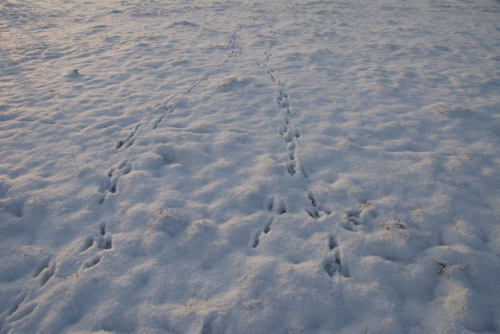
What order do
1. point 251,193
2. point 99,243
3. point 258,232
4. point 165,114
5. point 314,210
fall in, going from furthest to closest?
point 165,114
point 251,193
point 314,210
point 258,232
point 99,243

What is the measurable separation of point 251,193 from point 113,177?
9.73 feet

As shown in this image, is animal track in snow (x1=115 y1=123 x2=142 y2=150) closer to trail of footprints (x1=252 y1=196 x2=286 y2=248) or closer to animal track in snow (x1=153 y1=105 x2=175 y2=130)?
animal track in snow (x1=153 y1=105 x2=175 y2=130)

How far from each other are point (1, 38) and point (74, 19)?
16.9ft

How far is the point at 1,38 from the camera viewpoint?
14.9 meters

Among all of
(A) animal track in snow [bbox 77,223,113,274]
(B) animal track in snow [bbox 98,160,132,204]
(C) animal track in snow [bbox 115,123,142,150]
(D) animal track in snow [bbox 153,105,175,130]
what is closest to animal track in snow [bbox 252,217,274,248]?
(A) animal track in snow [bbox 77,223,113,274]

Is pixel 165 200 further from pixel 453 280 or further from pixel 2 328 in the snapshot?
pixel 453 280

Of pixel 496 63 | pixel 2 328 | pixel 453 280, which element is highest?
pixel 496 63

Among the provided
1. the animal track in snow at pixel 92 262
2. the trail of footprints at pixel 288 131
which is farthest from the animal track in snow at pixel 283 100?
the animal track in snow at pixel 92 262

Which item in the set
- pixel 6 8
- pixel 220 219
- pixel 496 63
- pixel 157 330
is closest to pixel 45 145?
pixel 220 219

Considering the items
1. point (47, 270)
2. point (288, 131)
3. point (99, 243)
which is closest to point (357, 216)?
point (288, 131)

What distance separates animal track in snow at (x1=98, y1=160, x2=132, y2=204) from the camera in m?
5.95

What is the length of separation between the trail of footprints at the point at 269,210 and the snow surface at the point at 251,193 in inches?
0.9

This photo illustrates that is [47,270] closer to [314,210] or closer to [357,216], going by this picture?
[314,210]

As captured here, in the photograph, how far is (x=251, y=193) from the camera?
5.77 metres
